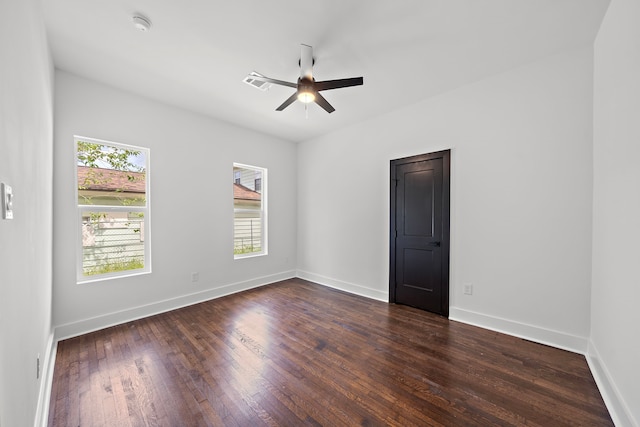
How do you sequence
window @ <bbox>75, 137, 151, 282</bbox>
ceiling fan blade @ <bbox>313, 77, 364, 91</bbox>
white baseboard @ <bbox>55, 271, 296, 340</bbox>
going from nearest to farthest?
ceiling fan blade @ <bbox>313, 77, 364, 91</bbox>, white baseboard @ <bbox>55, 271, 296, 340</bbox>, window @ <bbox>75, 137, 151, 282</bbox>

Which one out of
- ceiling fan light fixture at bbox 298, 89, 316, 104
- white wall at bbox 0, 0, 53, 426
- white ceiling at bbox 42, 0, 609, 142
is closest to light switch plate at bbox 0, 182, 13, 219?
white wall at bbox 0, 0, 53, 426

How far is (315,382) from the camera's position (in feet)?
6.48

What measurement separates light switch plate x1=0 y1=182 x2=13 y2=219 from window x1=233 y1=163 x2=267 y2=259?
10.5 feet

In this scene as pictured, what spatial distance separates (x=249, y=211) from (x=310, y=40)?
117 inches

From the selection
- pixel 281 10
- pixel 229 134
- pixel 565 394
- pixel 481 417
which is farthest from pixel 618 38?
pixel 229 134

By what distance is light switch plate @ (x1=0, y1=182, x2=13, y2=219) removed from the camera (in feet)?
3.04

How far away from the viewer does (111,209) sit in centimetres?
304

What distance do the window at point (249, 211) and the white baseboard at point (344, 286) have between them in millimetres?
975

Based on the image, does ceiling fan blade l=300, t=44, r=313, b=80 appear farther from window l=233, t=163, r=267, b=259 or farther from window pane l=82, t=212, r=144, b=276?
window pane l=82, t=212, r=144, b=276

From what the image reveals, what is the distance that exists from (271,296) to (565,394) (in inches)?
132

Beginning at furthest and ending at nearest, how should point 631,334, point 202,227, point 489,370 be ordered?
1. point 202,227
2. point 489,370
3. point 631,334

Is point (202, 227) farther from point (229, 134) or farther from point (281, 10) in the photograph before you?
point (281, 10)

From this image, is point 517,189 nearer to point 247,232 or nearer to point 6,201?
point 6,201

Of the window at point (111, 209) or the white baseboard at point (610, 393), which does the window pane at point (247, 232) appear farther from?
the white baseboard at point (610, 393)
